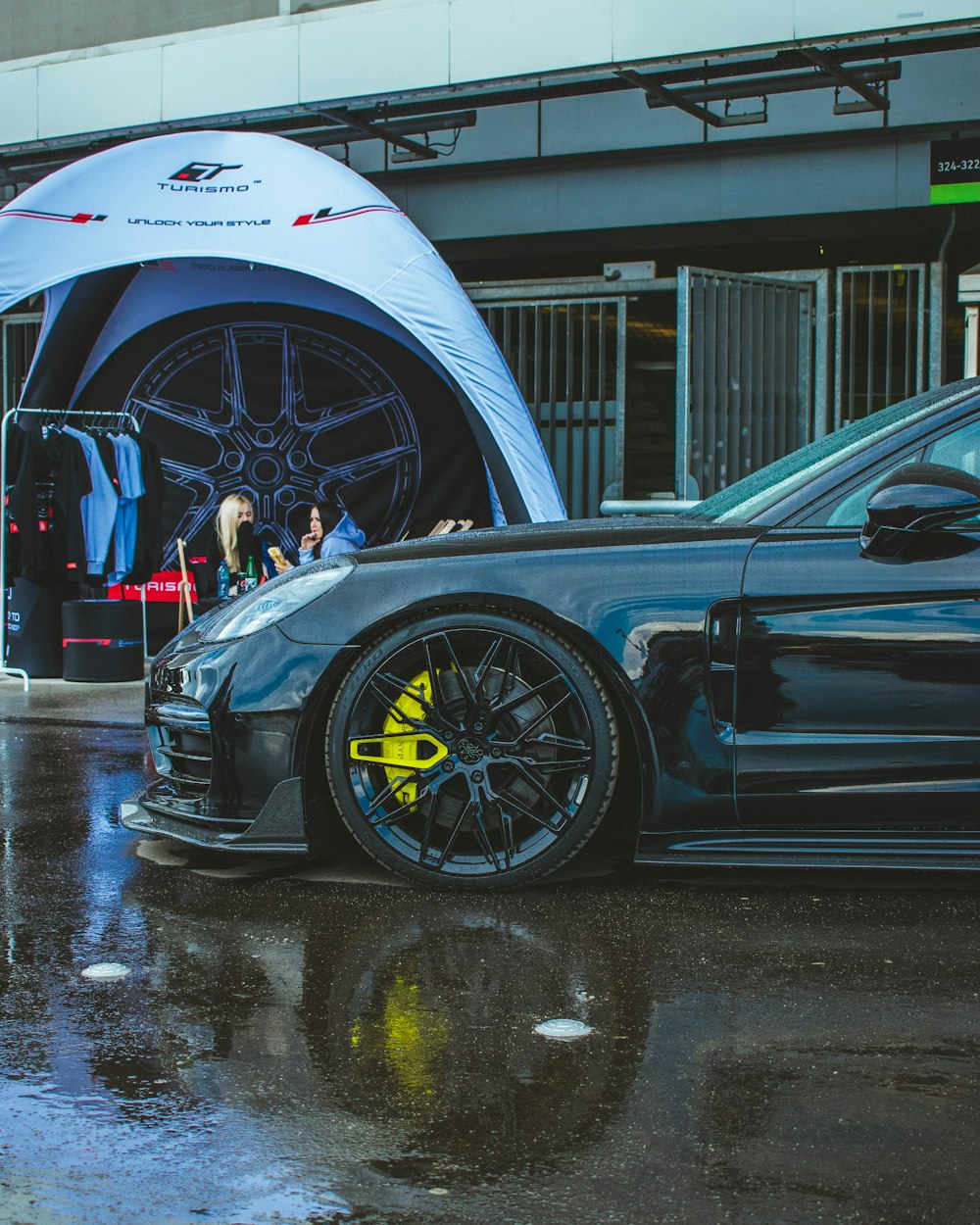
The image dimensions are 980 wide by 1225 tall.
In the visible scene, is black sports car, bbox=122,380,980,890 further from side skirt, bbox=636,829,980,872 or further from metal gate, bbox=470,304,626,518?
metal gate, bbox=470,304,626,518

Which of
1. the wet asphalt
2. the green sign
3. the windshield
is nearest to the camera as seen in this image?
the wet asphalt

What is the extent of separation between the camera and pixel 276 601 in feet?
14.2

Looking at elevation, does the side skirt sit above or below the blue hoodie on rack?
below

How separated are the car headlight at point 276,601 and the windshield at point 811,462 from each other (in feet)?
3.50

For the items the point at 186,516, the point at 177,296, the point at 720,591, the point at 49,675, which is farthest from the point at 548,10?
the point at 720,591

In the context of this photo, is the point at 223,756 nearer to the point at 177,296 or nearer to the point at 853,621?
the point at 853,621

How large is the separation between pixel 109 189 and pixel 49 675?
11.6ft

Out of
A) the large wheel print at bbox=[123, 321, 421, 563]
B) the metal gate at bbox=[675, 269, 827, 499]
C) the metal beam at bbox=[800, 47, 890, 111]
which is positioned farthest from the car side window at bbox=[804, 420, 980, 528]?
the large wheel print at bbox=[123, 321, 421, 563]

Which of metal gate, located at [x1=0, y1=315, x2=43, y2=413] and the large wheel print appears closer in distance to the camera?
the large wheel print

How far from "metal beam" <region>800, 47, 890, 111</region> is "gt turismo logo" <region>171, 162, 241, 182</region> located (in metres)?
4.15

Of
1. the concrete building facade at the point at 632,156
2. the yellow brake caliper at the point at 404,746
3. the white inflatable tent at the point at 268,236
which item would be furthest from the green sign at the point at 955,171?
the yellow brake caliper at the point at 404,746

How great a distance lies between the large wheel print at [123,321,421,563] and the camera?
1284 cm

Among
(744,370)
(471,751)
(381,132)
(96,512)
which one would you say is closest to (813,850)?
(471,751)

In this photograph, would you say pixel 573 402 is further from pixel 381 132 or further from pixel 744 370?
pixel 381 132
